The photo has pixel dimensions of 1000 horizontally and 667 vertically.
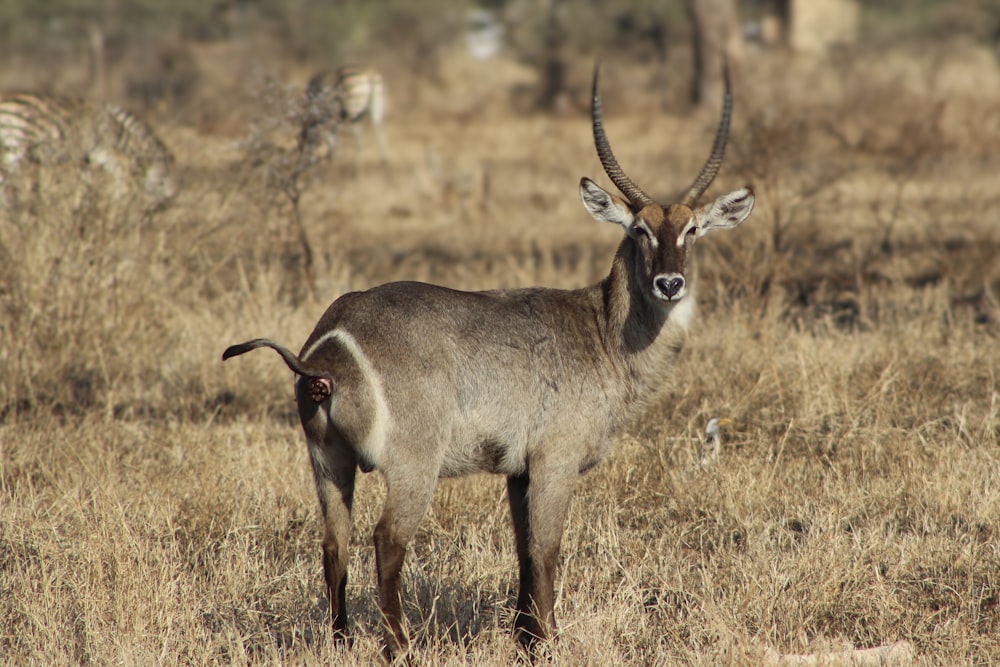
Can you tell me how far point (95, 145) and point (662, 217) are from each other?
3.90 metres

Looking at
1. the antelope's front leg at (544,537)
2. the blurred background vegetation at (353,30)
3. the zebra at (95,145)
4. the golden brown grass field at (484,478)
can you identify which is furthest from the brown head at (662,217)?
the blurred background vegetation at (353,30)

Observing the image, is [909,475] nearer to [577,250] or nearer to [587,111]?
[577,250]

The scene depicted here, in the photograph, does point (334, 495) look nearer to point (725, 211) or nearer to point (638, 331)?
point (638, 331)

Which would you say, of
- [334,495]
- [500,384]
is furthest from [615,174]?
[334,495]

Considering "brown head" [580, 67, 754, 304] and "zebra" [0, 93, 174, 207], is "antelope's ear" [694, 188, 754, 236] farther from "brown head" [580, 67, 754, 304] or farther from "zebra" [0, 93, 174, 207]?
"zebra" [0, 93, 174, 207]

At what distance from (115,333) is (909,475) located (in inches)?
178

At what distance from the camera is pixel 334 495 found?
152 inches

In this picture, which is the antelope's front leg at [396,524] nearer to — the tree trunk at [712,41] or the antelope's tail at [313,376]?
the antelope's tail at [313,376]

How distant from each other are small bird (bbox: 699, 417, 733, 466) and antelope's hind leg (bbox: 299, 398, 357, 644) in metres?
2.14

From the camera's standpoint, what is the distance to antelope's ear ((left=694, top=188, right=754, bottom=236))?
4.59 m

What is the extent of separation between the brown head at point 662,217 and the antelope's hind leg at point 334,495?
1.29 meters

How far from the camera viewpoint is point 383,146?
17.3 m

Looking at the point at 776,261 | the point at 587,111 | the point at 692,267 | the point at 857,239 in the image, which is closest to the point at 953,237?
the point at 857,239

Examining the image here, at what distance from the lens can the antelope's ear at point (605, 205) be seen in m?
4.56
